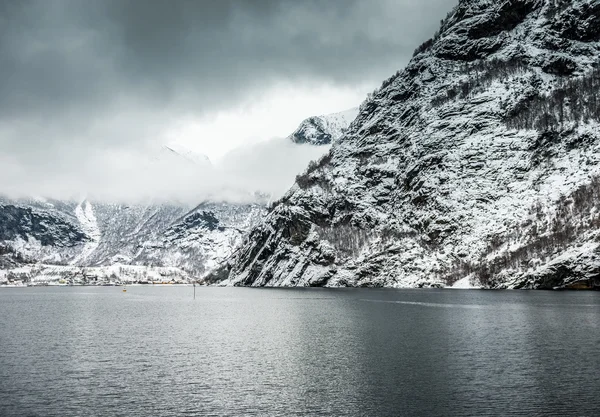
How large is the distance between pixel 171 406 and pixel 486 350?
39849 millimetres

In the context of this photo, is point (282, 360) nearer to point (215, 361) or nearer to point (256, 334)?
point (215, 361)

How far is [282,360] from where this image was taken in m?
61.5

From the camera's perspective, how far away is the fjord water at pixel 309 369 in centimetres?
4144

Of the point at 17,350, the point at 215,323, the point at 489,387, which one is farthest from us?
the point at 215,323

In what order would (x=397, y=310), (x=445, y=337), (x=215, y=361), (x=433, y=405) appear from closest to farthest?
1. (x=433, y=405)
2. (x=215, y=361)
3. (x=445, y=337)
4. (x=397, y=310)

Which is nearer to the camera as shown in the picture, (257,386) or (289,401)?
(289,401)

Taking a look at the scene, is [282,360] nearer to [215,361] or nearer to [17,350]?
[215,361]

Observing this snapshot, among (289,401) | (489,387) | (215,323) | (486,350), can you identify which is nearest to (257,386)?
(289,401)

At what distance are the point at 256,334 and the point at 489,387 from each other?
47.0 m

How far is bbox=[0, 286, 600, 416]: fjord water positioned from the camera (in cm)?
4144

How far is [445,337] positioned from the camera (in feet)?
252

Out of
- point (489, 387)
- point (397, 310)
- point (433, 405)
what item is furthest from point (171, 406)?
point (397, 310)

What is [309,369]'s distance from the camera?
55.8 meters

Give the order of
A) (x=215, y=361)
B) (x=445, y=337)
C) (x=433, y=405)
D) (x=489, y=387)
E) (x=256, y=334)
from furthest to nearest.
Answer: (x=256, y=334), (x=445, y=337), (x=215, y=361), (x=489, y=387), (x=433, y=405)
